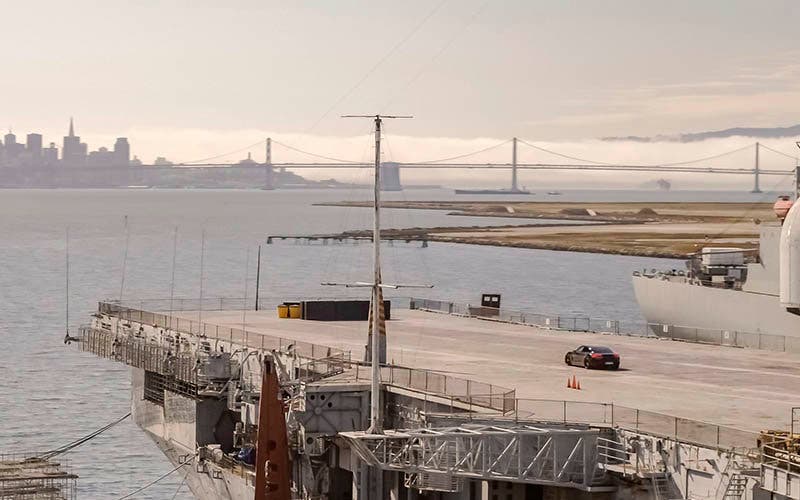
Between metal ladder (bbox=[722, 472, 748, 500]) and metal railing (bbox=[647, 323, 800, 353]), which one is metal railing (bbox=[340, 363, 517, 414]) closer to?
metal ladder (bbox=[722, 472, 748, 500])

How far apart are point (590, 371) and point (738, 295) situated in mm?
25127

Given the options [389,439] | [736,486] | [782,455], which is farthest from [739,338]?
[736,486]

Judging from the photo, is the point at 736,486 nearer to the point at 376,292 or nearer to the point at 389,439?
the point at 389,439

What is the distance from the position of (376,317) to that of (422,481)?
20.5 ft

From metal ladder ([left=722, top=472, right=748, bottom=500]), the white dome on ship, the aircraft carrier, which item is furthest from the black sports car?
metal ladder ([left=722, top=472, right=748, bottom=500])

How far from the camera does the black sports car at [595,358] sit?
205 feet

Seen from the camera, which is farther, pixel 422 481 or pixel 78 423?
pixel 78 423

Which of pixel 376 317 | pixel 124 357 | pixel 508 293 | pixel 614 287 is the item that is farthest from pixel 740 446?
pixel 614 287

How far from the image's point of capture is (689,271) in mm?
98688

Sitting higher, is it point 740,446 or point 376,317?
point 376,317

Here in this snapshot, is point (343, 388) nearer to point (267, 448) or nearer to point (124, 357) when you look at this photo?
point (267, 448)

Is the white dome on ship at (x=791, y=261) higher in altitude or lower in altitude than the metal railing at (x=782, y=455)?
higher

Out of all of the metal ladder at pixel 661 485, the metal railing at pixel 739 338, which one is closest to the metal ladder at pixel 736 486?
the metal ladder at pixel 661 485

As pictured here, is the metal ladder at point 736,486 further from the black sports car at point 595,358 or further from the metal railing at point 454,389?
the black sports car at point 595,358
